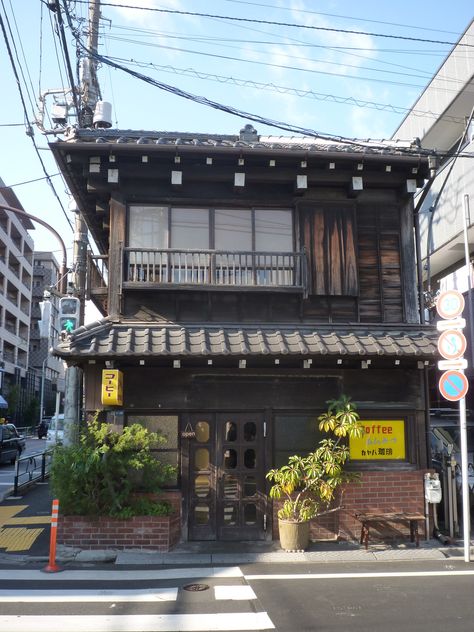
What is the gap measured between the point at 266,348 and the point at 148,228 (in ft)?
12.0

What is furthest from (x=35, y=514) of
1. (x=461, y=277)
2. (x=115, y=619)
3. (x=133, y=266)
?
(x=461, y=277)

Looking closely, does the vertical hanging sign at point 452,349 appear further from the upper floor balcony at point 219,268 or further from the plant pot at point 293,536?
the plant pot at point 293,536

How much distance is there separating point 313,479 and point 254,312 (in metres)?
3.34

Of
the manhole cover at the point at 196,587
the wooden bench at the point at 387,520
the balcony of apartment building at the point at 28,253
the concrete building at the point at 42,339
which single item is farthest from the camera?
the concrete building at the point at 42,339

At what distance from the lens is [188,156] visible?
10.3 meters

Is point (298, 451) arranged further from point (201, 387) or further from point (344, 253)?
point (344, 253)

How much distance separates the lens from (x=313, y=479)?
9.19 meters

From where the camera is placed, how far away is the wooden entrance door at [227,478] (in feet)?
31.9

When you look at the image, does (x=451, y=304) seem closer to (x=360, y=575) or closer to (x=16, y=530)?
(x=360, y=575)

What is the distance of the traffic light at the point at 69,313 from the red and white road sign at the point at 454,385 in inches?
290

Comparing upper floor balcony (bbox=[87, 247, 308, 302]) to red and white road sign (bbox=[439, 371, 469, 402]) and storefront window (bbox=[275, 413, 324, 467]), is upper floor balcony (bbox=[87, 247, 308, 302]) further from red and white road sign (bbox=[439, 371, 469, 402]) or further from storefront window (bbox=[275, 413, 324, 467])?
red and white road sign (bbox=[439, 371, 469, 402])

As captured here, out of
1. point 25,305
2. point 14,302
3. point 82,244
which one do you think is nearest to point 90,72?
point 82,244

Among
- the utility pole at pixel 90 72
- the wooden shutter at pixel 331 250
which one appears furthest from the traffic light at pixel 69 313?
the utility pole at pixel 90 72

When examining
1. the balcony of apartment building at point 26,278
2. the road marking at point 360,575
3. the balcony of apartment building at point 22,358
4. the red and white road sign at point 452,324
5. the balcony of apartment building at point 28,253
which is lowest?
the road marking at point 360,575
